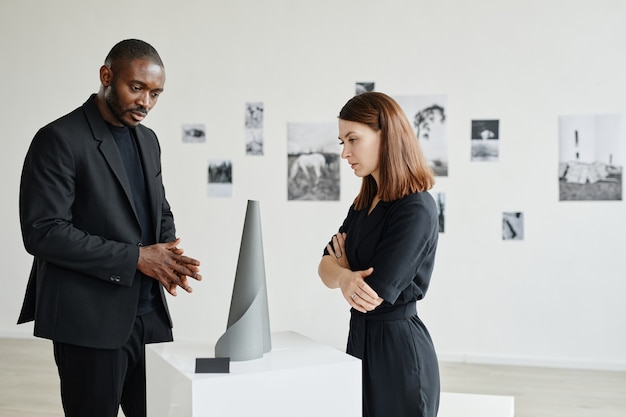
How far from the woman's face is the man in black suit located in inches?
21.9

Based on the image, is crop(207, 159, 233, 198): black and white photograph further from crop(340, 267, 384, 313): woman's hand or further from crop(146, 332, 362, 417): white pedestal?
crop(146, 332, 362, 417): white pedestal

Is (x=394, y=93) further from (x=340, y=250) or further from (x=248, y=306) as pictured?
(x=248, y=306)

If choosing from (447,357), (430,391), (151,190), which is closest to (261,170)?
(447,357)

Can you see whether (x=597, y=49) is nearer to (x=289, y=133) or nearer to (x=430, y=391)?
(x=289, y=133)

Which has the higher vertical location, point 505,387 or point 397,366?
point 397,366

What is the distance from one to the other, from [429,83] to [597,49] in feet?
3.61

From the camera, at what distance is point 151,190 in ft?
7.41

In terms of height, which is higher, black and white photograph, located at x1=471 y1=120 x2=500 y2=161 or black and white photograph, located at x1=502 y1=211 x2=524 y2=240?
black and white photograph, located at x1=471 y1=120 x2=500 y2=161

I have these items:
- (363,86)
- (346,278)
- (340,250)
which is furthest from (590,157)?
(346,278)

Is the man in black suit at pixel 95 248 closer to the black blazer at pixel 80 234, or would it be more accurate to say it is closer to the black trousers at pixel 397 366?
the black blazer at pixel 80 234

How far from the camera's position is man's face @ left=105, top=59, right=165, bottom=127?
211 cm

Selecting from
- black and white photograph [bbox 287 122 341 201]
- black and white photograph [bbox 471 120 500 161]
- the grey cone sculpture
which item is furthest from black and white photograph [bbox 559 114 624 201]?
the grey cone sculpture

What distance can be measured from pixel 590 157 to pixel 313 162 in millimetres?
1872

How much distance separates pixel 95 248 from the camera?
2.03 m
